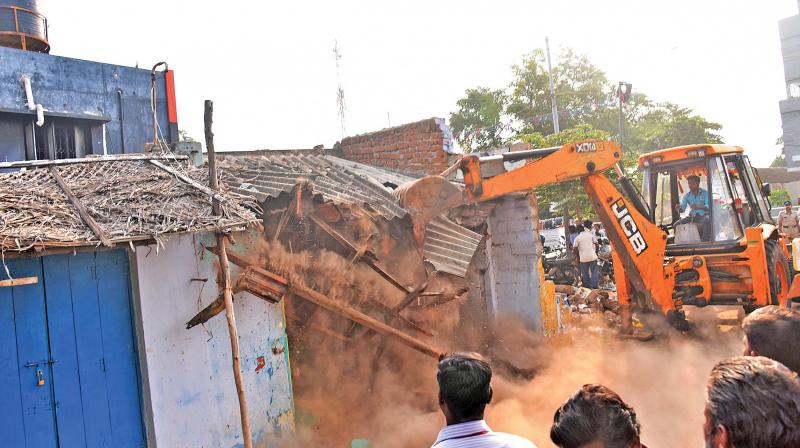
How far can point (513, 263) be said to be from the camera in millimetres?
11844

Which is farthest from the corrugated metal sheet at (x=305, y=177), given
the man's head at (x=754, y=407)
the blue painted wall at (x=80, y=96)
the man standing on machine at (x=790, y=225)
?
the man standing on machine at (x=790, y=225)

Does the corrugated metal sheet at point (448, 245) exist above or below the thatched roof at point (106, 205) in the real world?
below

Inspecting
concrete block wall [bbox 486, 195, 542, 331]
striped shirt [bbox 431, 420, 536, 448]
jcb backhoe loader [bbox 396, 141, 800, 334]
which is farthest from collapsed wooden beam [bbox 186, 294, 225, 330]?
concrete block wall [bbox 486, 195, 542, 331]

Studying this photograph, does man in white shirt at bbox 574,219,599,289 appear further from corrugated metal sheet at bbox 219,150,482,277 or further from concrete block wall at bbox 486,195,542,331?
corrugated metal sheet at bbox 219,150,482,277

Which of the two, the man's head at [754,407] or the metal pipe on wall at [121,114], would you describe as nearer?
the man's head at [754,407]

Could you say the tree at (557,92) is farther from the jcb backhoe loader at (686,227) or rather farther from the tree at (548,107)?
the jcb backhoe loader at (686,227)

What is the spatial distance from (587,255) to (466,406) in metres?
12.9

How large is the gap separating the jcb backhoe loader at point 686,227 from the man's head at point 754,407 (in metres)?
6.58

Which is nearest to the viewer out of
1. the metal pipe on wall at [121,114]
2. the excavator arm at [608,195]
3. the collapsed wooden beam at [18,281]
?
the collapsed wooden beam at [18,281]

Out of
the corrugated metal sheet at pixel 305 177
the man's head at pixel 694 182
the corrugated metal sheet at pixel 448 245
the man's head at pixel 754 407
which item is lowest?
the man's head at pixel 754 407

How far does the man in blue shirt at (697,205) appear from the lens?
10039 mm

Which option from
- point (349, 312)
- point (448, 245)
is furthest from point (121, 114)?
point (349, 312)

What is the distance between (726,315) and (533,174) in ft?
21.2

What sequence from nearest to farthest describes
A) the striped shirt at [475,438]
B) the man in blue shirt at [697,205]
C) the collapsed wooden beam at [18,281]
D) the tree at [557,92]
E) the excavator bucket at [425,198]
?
the striped shirt at [475,438]
the collapsed wooden beam at [18,281]
the excavator bucket at [425,198]
the man in blue shirt at [697,205]
the tree at [557,92]
